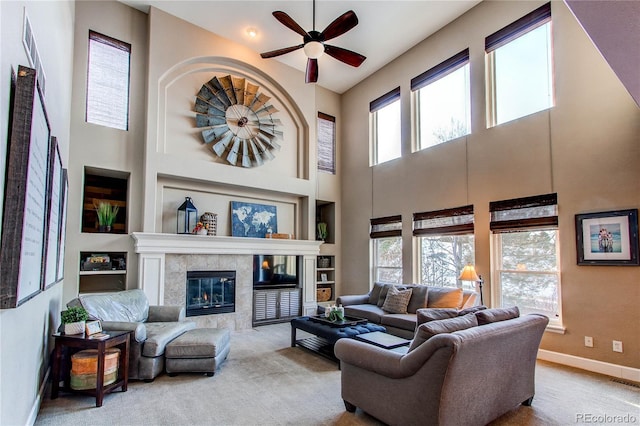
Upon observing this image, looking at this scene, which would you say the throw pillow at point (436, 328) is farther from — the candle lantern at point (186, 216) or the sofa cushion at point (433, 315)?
the candle lantern at point (186, 216)

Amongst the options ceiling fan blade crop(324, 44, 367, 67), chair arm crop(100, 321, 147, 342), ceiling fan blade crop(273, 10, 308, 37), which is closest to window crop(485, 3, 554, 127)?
ceiling fan blade crop(324, 44, 367, 67)

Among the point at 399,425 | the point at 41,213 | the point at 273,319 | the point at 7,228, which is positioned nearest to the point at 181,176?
the point at 273,319

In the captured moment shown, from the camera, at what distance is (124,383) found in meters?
3.41

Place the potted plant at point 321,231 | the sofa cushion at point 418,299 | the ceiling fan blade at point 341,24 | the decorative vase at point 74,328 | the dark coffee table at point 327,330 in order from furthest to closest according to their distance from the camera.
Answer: the potted plant at point 321,231
the sofa cushion at point 418,299
the ceiling fan blade at point 341,24
the dark coffee table at point 327,330
the decorative vase at point 74,328

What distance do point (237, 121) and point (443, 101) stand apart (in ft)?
12.6

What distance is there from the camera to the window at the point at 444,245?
564cm

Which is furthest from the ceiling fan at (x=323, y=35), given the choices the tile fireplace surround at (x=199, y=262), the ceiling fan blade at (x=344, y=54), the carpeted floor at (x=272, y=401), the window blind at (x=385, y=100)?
the carpeted floor at (x=272, y=401)

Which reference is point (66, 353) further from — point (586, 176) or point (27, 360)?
point (586, 176)

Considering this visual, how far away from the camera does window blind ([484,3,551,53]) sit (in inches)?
189

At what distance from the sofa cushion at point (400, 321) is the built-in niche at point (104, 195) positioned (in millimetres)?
4275

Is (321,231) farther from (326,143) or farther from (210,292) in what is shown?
(210,292)

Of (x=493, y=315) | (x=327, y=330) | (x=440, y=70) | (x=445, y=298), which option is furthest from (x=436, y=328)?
(x=440, y=70)

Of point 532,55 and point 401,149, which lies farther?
point 401,149

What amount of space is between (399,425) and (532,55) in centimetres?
511
